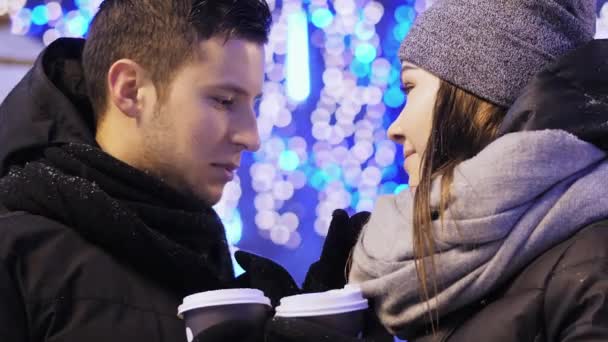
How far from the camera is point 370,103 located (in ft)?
10.2

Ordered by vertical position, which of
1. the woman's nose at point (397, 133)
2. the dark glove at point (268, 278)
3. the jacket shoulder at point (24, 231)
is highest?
the woman's nose at point (397, 133)

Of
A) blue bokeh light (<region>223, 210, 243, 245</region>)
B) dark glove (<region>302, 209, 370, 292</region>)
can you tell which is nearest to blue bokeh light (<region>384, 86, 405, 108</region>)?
blue bokeh light (<region>223, 210, 243, 245</region>)

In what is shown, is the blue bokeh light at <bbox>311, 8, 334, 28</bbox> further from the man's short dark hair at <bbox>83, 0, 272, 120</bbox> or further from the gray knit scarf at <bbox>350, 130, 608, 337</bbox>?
the gray knit scarf at <bbox>350, 130, 608, 337</bbox>

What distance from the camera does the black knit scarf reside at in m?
1.32

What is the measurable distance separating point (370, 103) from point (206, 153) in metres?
1.69

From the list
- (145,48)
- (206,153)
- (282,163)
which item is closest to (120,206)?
(206,153)

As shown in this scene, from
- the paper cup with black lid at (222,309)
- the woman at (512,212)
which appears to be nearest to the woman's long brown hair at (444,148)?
the woman at (512,212)

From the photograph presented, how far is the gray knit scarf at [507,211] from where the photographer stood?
3.25 feet

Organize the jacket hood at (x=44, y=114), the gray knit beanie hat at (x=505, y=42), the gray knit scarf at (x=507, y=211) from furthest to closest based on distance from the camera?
the jacket hood at (x=44, y=114)
the gray knit beanie hat at (x=505, y=42)
the gray knit scarf at (x=507, y=211)

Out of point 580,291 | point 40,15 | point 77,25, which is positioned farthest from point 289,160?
Answer: point 580,291

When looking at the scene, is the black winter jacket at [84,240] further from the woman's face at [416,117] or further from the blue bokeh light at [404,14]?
the blue bokeh light at [404,14]

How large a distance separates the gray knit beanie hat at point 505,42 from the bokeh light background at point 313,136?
1.83 meters

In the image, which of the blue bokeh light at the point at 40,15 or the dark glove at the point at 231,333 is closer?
the dark glove at the point at 231,333

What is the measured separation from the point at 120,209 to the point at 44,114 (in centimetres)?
35
